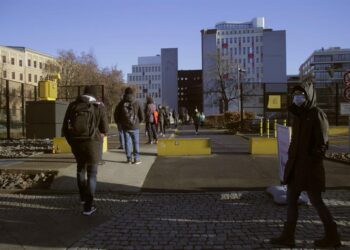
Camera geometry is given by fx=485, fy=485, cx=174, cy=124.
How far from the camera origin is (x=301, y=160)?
505 cm

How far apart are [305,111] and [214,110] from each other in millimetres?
123219

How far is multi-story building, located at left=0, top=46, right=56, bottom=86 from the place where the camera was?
106250 millimetres

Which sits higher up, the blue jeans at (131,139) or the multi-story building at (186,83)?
the multi-story building at (186,83)

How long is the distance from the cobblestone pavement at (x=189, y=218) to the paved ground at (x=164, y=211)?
0.04 ft

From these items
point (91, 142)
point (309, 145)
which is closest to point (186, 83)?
point (91, 142)

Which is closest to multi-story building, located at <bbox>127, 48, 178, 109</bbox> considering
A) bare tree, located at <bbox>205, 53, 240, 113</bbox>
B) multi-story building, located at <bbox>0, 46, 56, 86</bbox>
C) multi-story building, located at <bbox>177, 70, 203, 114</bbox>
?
multi-story building, located at <bbox>177, 70, 203, 114</bbox>

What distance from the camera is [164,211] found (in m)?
6.98

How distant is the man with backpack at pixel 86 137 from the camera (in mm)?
6738

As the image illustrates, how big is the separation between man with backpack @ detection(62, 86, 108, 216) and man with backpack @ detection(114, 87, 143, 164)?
3914 mm

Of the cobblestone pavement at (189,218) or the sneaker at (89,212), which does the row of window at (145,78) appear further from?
the sneaker at (89,212)

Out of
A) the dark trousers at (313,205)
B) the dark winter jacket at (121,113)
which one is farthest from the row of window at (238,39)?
the dark trousers at (313,205)

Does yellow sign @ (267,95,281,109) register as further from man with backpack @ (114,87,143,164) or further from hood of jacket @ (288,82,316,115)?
hood of jacket @ (288,82,316,115)

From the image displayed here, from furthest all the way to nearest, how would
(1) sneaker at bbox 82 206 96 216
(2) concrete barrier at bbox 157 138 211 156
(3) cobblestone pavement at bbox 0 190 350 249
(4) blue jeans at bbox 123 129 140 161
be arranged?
1. (2) concrete barrier at bbox 157 138 211 156
2. (4) blue jeans at bbox 123 129 140 161
3. (1) sneaker at bbox 82 206 96 216
4. (3) cobblestone pavement at bbox 0 190 350 249

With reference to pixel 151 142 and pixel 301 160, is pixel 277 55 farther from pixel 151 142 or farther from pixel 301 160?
pixel 301 160
